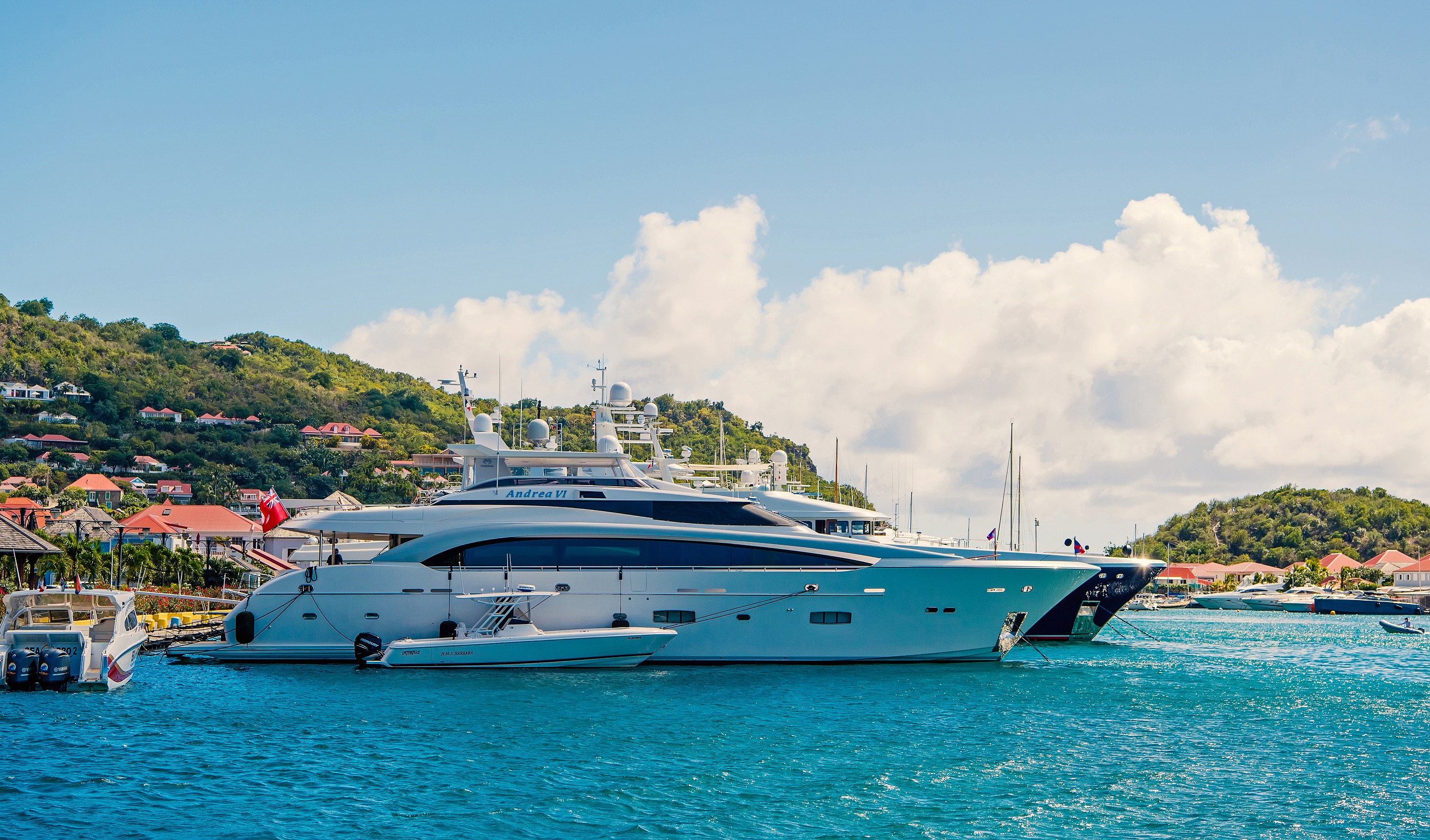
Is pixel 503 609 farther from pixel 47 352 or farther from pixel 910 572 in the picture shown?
pixel 47 352

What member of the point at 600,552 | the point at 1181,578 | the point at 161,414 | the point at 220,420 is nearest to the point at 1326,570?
the point at 1181,578

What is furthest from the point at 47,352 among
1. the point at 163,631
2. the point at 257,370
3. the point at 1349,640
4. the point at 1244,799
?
the point at 1244,799

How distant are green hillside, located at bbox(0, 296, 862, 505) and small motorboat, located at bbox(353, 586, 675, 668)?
58.1 m

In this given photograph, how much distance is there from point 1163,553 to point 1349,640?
87304 mm

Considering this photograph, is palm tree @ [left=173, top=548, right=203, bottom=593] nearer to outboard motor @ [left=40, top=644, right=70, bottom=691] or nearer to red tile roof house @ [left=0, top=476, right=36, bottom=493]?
outboard motor @ [left=40, top=644, right=70, bottom=691]

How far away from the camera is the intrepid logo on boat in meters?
27.7

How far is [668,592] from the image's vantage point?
25641 millimetres

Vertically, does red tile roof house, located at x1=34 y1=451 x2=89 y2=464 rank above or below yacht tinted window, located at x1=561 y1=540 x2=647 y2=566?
above

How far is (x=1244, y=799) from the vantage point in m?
14.4

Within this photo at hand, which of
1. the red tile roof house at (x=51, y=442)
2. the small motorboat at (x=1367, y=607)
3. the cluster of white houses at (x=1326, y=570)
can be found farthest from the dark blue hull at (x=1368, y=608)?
the red tile roof house at (x=51, y=442)

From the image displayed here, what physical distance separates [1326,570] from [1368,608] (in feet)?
85.5

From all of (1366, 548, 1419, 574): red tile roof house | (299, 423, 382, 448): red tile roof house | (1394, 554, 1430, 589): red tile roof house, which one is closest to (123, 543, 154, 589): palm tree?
(299, 423, 382, 448): red tile roof house

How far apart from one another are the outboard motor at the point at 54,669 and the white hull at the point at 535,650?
6.02 meters

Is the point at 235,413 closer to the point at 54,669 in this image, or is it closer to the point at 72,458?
the point at 72,458
